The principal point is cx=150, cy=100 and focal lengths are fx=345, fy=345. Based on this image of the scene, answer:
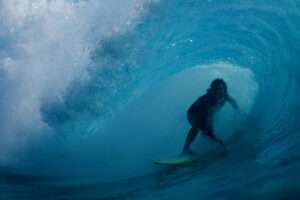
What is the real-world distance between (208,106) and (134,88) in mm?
3260

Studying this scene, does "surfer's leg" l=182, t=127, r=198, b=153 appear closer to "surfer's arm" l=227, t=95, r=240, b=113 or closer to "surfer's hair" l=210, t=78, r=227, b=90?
"surfer's arm" l=227, t=95, r=240, b=113

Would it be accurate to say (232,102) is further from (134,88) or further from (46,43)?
(46,43)

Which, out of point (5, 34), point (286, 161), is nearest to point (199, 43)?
point (5, 34)

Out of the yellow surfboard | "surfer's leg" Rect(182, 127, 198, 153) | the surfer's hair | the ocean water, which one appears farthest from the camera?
the yellow surfboard

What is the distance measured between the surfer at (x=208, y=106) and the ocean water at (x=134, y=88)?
648 millimetres

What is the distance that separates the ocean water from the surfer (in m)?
0.65

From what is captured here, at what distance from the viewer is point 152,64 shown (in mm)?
13609

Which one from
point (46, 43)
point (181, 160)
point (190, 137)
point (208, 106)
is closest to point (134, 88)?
point (190, 137)

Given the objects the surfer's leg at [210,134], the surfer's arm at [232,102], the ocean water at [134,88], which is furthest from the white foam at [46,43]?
the surfer's leg at [210,134]

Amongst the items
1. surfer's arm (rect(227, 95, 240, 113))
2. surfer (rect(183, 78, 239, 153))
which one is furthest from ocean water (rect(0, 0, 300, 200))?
surfer (rect(183, 78, 239, 153))

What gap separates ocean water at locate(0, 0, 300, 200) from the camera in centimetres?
1187

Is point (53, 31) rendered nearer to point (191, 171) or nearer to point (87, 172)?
point (87, 172)

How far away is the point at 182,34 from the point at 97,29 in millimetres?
3334

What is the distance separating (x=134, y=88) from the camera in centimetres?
1424
